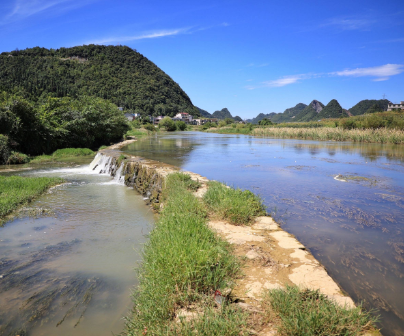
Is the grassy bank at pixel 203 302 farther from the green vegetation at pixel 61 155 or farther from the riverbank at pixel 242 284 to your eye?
the green vegetation at pixel 61 155

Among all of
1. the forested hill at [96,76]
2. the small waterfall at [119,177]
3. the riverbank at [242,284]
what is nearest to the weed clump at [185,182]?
the riverbank at [242,284]

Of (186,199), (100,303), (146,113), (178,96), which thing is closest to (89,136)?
(186,199)

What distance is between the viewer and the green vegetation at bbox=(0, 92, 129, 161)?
52.6 feet

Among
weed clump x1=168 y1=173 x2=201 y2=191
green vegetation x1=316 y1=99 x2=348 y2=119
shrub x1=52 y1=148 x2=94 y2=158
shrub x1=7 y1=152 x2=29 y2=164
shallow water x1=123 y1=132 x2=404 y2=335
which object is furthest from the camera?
green vegetation x1=316 y1=99 x2=348 y2=119

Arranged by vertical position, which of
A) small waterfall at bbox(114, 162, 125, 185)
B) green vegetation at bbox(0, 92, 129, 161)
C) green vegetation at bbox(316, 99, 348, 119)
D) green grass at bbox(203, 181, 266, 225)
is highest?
green vegetation at bbox(316, 99, 348, 119)

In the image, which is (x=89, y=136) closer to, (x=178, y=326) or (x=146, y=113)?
(x=178, y=326)

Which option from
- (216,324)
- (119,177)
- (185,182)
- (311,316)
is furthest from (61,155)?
(311,316)

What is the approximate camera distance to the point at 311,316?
217cm

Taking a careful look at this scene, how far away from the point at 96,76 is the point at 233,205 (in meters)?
114

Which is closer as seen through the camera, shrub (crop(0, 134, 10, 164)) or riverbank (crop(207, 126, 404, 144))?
shrub (crop(0, 134, 10, 164))

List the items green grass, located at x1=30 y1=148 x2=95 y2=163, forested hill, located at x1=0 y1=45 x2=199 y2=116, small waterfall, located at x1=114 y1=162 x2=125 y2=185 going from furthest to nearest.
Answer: forested hill, located at x1=0 y1=45 x2=199 y2=116
green grass, located at x1=30 y1=148 x2=95 y2=163
small waterfall, located at x1=114 y1=162 x2=125 y2=185

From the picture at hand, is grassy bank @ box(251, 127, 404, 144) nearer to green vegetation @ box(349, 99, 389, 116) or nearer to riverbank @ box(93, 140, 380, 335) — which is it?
riverbank @ box(93, 140, 380, 335)

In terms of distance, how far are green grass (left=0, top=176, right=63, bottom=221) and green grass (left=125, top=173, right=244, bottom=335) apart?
205 inches

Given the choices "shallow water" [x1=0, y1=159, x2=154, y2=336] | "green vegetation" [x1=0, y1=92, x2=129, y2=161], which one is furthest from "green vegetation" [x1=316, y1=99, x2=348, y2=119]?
"shallow water" [x1=0, y1=159, x2=154, y2=336]
